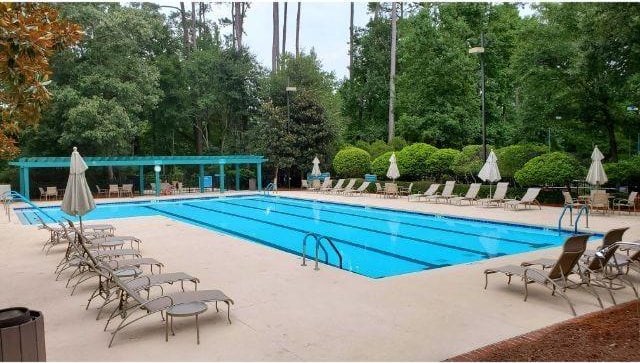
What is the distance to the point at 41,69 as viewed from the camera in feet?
17.1

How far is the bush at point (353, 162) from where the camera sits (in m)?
27.6

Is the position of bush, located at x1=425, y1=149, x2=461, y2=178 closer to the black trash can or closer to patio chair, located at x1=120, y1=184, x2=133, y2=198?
patio chair, located at x1=120, y1=184, x2=133, y2=198

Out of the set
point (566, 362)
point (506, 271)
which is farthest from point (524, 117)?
point (566, 362)

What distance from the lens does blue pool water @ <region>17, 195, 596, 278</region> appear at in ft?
33.1

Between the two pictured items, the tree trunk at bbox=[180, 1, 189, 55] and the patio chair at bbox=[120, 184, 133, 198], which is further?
the tree trunk at bbox=[180, 1, 189, 55]

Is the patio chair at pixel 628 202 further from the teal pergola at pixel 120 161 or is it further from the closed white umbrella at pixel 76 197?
the teal pergola at pixel 120 161

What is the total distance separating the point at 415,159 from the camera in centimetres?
2411

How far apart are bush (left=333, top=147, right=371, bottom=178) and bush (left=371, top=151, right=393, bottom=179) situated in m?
1.08

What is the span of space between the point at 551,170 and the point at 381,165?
10.2 m

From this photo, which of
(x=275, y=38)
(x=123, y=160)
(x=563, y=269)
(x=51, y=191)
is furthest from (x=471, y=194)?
(x=275, y=38)

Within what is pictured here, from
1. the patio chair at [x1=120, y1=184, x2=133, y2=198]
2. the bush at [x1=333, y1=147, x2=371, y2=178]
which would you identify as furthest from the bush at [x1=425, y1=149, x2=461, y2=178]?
the patio chair at [x1=120, y1=184, x2=133, y2=198]

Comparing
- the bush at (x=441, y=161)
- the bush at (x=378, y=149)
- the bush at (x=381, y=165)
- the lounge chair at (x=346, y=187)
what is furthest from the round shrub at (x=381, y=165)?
the bush at (x=441, y=161)

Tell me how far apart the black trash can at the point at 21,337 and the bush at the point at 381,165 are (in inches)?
901

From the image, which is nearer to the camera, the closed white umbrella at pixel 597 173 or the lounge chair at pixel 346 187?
the closed white umbrella at pixel 597 173
